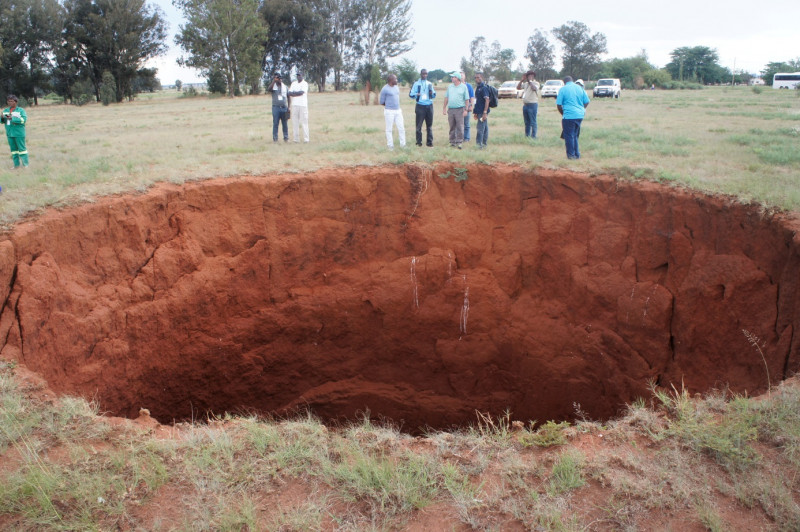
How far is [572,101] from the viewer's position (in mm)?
9000

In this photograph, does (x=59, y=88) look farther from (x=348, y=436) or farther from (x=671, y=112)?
(x=348, y=436)

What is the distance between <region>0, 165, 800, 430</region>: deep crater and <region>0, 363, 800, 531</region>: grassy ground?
276 centimetres

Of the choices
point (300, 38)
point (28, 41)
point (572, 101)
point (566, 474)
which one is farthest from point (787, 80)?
point (28, 41)

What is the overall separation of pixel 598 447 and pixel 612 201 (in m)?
4.84

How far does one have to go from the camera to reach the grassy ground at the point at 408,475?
3.22 meters

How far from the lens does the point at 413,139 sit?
1201 centimetres

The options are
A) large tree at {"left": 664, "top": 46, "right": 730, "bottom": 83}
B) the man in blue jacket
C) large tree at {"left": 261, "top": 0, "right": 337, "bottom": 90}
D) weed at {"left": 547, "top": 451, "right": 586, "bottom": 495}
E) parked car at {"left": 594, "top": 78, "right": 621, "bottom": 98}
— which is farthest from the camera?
large tree at {"left": 664, "top": 46, "right": 730, "bottom": 83}

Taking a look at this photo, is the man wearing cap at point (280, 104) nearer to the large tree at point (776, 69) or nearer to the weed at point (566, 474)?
the weed at point (566, 474)

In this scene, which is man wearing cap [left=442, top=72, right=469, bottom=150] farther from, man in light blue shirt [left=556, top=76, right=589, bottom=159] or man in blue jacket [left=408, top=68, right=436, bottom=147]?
man in light blue shirt [left=556, top=76, right=589, bottom=159]

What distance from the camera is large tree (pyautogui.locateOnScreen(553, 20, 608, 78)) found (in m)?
55.4

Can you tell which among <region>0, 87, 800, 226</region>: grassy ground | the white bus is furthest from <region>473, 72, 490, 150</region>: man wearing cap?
the white bus

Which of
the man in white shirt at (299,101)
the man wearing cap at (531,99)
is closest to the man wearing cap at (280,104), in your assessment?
the man in white shirt at (299,101)

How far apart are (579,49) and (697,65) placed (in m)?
11.4

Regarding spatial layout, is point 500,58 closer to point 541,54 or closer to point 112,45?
point 541,54
